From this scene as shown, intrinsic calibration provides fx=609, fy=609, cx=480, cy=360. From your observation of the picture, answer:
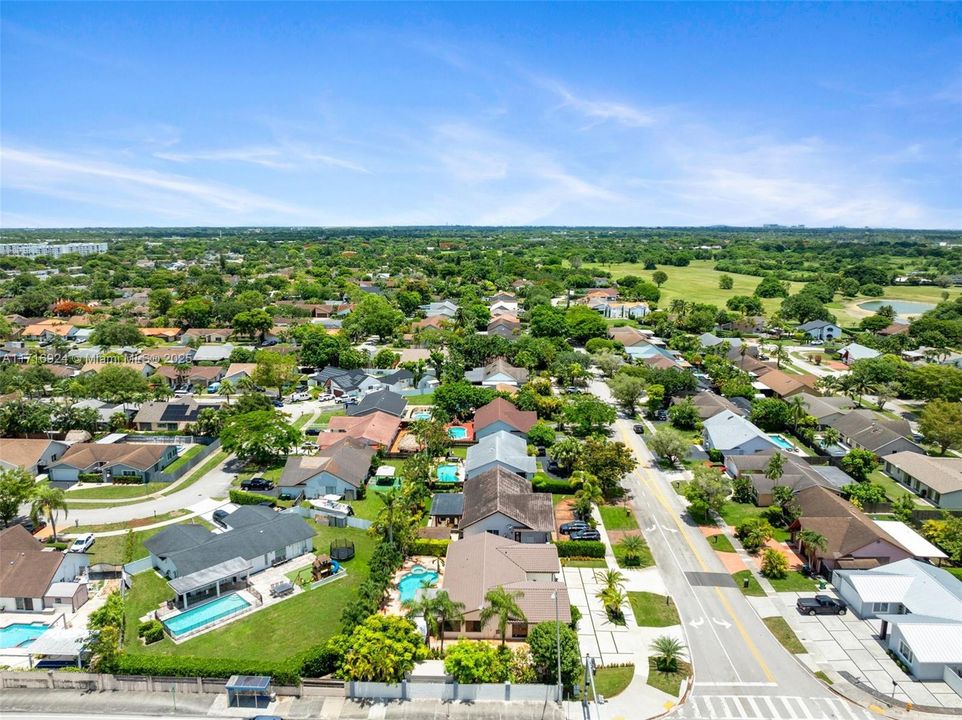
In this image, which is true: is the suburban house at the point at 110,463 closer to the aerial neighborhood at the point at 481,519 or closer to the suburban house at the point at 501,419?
the aerial neighborhood at the point at 481,519

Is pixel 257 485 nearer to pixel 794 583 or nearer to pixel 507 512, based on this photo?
pixel 507 512

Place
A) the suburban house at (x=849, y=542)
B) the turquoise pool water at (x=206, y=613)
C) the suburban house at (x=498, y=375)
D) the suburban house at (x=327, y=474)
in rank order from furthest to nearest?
the suburban house at (x=498, y=375) → the suburban house at (x=327, y=474) → the suburban house at (x=849, y=542) → the turquoise pool water at (x=206, y=613)

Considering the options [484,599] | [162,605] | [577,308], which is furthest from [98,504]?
[577,308]

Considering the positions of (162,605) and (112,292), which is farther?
(112,292)

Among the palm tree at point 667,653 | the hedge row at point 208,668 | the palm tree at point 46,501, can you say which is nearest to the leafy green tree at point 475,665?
the hedge row at point 208,668

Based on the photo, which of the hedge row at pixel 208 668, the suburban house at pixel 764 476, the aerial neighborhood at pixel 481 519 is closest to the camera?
the hedge row at pixel 208 668

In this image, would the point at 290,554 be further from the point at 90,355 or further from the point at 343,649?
the point at 90,355

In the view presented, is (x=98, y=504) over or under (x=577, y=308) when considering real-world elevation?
under
